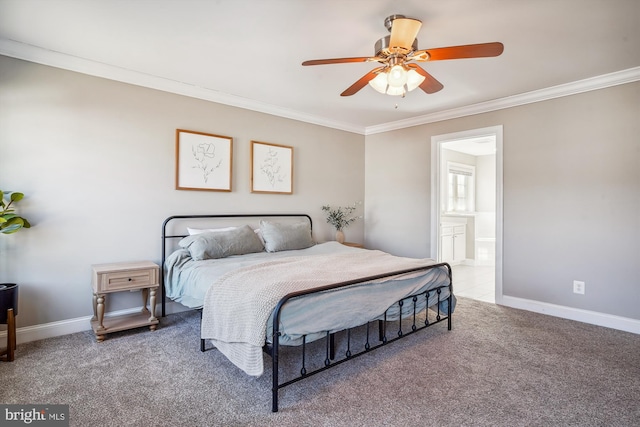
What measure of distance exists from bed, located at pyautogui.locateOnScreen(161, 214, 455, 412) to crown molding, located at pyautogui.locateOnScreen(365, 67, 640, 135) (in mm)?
2308

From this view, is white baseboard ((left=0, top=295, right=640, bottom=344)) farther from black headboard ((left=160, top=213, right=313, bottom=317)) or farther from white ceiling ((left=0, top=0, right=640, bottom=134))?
white ceiling ((left=0, top=0, right=640, bottom=134))

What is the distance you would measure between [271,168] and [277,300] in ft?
9.17

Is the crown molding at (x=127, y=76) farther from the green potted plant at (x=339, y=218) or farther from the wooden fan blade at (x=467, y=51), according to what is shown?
the wooden fan blade at (x=467, y=51)

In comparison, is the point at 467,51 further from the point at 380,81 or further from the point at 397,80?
the point at 380,81

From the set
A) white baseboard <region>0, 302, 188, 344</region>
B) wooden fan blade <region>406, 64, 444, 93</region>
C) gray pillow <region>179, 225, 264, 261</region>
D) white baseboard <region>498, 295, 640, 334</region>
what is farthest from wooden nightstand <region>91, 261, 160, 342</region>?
white baseboard <region>498, 295, 640, 334</region>

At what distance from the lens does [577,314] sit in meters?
3.63

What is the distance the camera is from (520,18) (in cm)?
238

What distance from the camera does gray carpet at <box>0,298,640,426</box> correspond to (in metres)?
1.93

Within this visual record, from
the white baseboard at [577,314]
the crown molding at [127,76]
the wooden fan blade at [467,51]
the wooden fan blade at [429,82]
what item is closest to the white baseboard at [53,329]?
the crown molding at [127,76]

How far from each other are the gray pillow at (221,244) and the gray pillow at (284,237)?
144 mm

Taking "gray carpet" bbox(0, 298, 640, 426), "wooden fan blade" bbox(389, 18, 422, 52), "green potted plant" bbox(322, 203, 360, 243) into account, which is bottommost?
"gray carpet" bbox(0, 298, 640, 426)

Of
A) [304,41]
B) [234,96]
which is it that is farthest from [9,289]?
[304,41]

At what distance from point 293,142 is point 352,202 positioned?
1.47 m

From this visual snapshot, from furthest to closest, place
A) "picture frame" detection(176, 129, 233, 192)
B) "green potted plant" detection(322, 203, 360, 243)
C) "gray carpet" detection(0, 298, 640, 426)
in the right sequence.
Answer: "green potted plant" detection(322, 203, 360, 243)
"picture frame" detection(176, 129, 233, 192)
"gray carpet" detection(0, 298, 640, 426)
